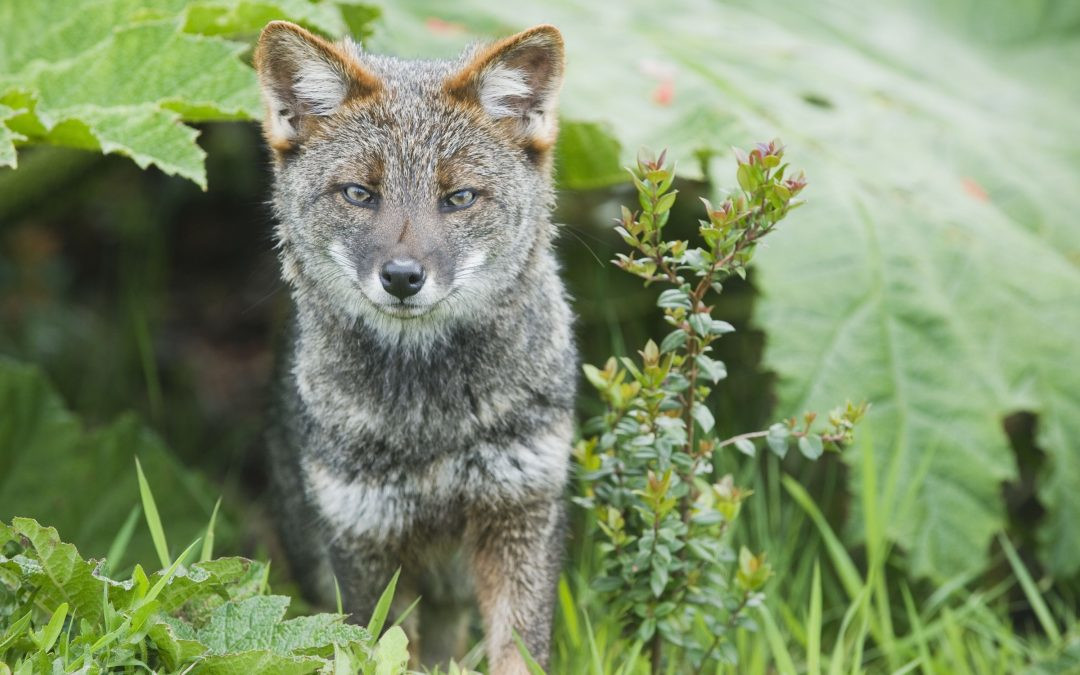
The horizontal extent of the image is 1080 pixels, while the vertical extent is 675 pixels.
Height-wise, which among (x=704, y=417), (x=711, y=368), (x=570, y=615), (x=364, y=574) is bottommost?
(x=570, y=615)

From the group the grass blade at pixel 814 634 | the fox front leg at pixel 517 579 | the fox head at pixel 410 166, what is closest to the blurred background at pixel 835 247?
the fox head at pixel 410 166

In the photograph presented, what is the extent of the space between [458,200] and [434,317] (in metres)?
0.36

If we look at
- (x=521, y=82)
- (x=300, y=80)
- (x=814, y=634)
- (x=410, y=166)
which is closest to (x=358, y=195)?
(x=410, y=166)

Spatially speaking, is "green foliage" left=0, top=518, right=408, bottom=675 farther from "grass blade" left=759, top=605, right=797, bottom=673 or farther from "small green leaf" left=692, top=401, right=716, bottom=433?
"grass blade" left=759, top=605, right=797, bottom=673

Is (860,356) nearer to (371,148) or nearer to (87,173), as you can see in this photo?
(371,148)

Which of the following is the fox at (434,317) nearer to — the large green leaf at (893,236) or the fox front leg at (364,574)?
the fox front leg at (364,574)

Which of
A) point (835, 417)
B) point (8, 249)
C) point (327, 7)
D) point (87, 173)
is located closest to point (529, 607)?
Result: point (835, 417)

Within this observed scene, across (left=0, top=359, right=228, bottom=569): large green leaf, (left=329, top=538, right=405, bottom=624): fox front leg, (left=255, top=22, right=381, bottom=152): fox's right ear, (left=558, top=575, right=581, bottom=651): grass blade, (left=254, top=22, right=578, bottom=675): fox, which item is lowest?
(left=0, top=359, right=228, bottom=569): large green leaf

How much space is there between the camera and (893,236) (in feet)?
14.8

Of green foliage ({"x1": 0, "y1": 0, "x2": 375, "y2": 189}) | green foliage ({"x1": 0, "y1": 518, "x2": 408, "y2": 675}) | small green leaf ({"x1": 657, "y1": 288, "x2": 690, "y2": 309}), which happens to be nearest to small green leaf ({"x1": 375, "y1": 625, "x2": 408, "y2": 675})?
green foliage ({"x1": 0, "y1": 518, "x2": 408, "y2": 675})

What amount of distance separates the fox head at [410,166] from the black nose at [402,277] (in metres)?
0.03

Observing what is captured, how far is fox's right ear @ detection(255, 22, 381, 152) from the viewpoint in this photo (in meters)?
3.42

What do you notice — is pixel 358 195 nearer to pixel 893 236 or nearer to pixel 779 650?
pixel 779 650

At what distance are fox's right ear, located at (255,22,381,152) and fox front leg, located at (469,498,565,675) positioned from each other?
130 cm
